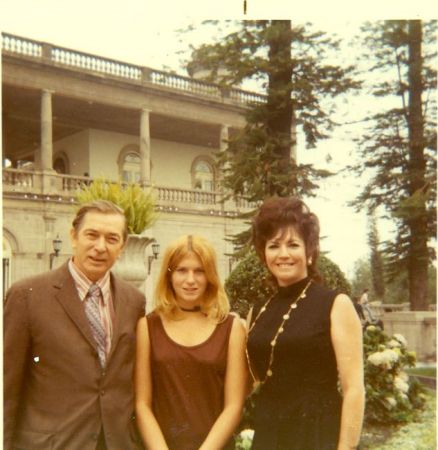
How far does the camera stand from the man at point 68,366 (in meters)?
1.99

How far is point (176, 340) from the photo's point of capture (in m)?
2.06

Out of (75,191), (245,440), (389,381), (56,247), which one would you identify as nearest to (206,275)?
(245,440)

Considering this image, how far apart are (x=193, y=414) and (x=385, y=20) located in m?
1.87

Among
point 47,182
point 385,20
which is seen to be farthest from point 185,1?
point 47,182

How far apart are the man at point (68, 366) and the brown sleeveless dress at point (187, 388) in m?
0.11

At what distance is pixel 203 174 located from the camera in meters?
4.07

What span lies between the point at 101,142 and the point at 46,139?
0.35 meters

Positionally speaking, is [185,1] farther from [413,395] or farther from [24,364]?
[413,395]

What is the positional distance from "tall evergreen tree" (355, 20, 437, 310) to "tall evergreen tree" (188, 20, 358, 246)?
0.21m

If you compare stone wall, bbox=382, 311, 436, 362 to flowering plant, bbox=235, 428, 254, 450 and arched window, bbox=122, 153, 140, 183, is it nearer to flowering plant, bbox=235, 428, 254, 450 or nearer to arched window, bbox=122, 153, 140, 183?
flowering plant, bbox=235, 428, 254, 450

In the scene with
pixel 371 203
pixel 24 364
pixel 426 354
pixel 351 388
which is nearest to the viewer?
pixel 351 388

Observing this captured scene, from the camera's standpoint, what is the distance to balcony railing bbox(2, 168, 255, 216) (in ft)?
10.4

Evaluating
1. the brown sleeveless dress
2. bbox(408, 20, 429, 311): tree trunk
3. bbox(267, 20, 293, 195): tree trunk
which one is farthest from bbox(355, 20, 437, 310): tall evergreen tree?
the brown sleeveless dress

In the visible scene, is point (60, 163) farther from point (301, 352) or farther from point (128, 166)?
point (301, 352)
